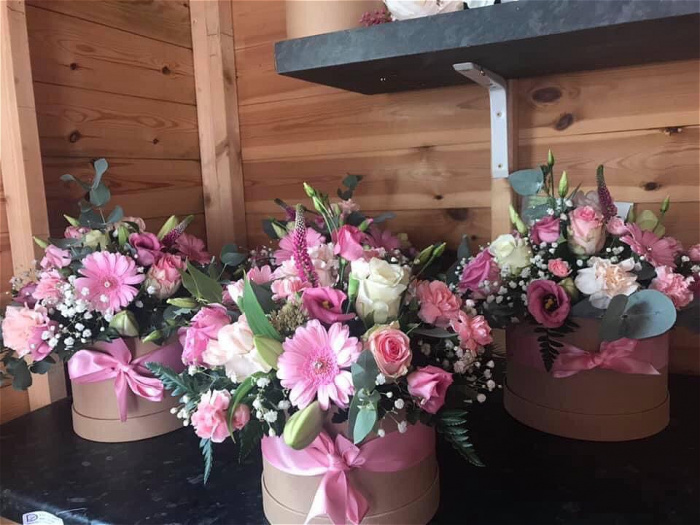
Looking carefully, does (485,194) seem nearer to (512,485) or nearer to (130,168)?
(512,485)

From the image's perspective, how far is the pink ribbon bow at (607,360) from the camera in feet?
2.57

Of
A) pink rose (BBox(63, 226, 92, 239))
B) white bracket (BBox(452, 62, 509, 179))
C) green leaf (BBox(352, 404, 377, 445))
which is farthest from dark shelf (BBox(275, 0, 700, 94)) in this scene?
green leaf (BBox(352, 404, 377, 445))

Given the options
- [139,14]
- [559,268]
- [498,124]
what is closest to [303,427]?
[559,268]

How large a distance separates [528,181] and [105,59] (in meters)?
0.87

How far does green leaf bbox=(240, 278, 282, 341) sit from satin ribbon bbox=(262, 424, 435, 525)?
0.12 m

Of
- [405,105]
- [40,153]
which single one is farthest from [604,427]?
[40,153]

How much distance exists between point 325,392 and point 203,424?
4.8 inches

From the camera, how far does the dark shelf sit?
0.73m

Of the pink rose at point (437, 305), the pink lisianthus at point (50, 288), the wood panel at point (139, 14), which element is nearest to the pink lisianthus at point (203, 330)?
the pink rose at point (437, 305)

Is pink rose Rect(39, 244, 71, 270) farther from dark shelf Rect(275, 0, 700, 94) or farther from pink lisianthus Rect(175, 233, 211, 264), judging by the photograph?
dark shelf Rect(275, 0, 700, 94)

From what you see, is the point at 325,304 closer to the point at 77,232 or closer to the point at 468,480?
the point at 468,480

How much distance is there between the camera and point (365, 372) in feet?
1.86

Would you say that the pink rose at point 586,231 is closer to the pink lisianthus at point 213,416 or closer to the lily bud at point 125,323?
the pink lisianthus at point 213,416

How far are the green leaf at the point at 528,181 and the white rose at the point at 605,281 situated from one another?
135 millimetres
